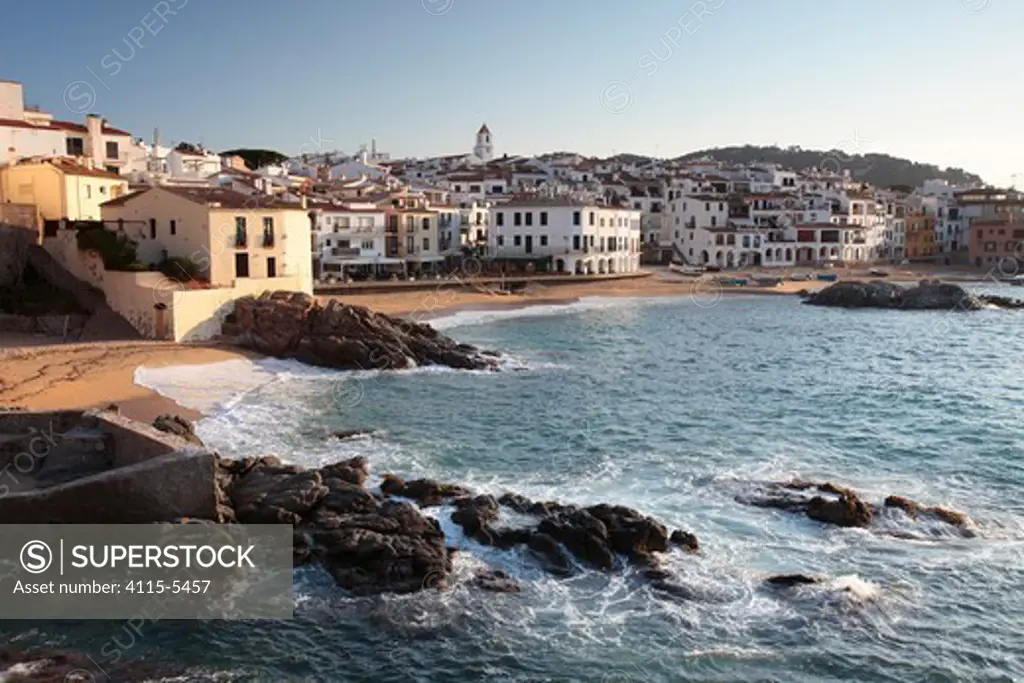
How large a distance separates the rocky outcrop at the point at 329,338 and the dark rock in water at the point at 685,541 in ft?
66.1

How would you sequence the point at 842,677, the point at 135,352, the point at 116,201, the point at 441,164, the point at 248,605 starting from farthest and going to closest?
the point at 441,164, the point at 116,201, the point at 135,352, the point at 248,605, the point at 842,677

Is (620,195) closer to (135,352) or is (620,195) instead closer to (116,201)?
(116,201)

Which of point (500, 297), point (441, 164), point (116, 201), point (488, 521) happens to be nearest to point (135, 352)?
point (116, 201)

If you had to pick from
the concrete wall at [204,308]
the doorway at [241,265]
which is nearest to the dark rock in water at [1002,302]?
the concrete wall at [204,308]

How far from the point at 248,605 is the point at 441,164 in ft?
375

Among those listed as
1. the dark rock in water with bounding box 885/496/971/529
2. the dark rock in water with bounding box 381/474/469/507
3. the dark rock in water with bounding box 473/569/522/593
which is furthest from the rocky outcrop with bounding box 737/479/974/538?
the dark rock in water with bounding box 473/569/522/593

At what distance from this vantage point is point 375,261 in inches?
2470

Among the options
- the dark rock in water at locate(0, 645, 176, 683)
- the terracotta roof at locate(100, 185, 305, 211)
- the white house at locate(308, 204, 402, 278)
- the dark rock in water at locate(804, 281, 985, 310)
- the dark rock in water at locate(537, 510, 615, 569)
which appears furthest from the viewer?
the dark rock in water at locate(804, 281, 985, 310)

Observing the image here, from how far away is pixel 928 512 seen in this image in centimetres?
1936

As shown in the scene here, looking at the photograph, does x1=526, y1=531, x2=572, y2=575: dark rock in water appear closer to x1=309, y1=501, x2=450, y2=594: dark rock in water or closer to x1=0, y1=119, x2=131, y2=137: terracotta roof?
x1=309, y1=501, x2=450, y2=594: dark rock in water

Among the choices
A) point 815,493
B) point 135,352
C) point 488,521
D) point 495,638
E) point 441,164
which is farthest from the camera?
point 441,164

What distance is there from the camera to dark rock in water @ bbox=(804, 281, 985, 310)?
6769cm

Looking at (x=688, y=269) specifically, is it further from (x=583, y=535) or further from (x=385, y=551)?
(x=385, y=551)

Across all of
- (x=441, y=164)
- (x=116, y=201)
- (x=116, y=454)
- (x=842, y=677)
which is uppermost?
(x=441, y=164)
